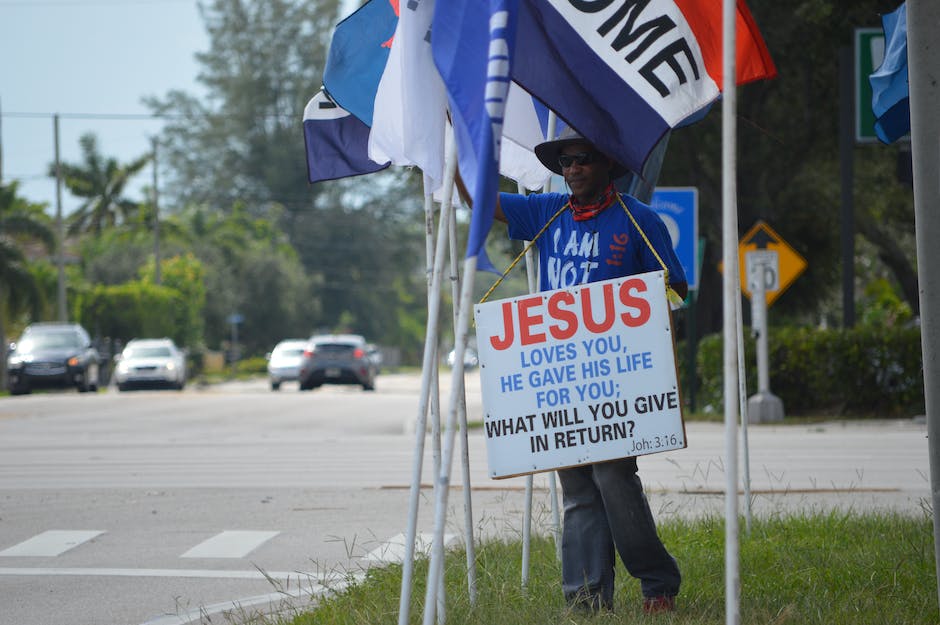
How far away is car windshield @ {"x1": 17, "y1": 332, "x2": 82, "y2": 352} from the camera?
36906 mm

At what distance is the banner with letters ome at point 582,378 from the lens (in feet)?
16.4

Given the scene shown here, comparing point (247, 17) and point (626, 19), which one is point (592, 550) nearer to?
point (626, 19)

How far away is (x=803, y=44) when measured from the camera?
25.8 meters

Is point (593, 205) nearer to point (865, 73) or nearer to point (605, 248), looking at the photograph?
point (605, 248)

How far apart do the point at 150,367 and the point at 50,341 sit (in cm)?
304

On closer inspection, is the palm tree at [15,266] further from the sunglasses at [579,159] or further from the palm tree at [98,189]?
the sunglasses at [579,159]

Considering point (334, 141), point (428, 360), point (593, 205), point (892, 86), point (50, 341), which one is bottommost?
point (428, 360)

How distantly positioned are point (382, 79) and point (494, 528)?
4.15 m

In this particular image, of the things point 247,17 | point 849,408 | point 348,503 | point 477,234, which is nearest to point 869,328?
point 849,408

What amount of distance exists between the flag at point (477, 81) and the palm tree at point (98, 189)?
71959 millimetres

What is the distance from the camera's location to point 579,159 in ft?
18.1

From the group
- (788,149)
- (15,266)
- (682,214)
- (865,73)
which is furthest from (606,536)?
(15,266)

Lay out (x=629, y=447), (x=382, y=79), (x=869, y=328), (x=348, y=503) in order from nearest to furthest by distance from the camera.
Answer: (x=629, y=447)
(x=382, y=79)
(x=348, y=503)
(x=869, y=328)

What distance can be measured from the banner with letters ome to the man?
0.32 m
